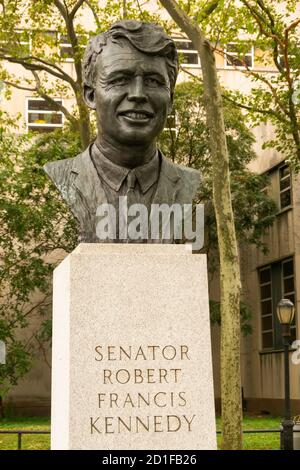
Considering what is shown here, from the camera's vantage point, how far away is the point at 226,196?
44.6ft

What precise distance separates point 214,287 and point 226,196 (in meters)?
14.1

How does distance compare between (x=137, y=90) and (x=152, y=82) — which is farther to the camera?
(x=152, y=82)

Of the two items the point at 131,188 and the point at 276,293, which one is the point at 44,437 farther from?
the point at 131,188

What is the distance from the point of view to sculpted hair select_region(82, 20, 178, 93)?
6965 millimetres

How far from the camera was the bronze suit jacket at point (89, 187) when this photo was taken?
279 inches

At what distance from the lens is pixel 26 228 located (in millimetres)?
21250

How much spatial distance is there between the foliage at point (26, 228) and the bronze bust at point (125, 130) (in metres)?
12.5

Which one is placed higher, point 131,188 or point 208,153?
point 208,153

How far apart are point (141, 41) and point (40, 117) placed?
21761mm

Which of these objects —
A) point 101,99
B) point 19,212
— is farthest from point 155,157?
point 19,212

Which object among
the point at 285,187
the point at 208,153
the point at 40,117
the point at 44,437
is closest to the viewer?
the point at 44,437

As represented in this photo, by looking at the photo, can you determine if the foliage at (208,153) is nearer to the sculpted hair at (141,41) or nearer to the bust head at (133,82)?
the sculpted hair at (141,41)

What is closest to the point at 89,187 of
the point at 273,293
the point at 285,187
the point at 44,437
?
the point at 44,437

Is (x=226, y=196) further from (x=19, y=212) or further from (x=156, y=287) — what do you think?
(x=19, y=212)
